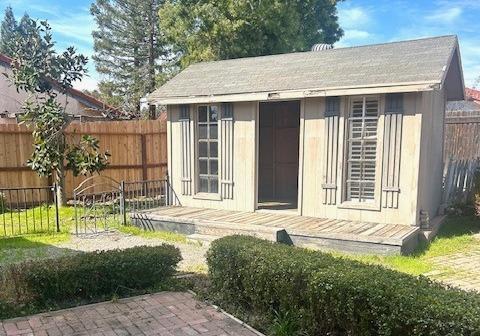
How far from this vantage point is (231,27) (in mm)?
16672

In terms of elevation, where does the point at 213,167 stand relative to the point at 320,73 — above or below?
below

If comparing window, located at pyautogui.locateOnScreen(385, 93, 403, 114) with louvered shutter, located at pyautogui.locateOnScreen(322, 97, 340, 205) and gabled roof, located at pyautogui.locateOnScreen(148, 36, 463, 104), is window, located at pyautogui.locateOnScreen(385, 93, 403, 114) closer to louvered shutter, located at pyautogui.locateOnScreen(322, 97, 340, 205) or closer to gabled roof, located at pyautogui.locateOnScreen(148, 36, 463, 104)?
gabled roof, located at pyautogui.locateOnScreen(148, 36, 463, 104)

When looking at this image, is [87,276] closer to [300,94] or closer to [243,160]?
[243,160]

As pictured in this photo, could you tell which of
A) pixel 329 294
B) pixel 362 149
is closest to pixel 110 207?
pixel 362 149

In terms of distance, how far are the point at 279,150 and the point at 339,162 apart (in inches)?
130

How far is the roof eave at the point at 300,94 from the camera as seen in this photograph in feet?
22.4

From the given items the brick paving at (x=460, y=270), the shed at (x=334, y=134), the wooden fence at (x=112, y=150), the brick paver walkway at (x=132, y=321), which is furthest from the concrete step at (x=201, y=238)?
the wooden fence at (x=112, y=150)

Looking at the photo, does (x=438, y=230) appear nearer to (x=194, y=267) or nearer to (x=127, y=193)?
(x=194, y=267)

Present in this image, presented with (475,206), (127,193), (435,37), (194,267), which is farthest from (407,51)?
(127,193)

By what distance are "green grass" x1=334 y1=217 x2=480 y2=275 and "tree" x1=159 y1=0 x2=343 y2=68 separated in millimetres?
11444

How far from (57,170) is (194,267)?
19.8 ft

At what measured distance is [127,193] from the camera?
12.5 meters

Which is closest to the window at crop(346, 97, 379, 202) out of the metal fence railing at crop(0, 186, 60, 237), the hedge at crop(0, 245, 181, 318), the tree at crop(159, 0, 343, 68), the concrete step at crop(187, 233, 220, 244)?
the concrete step at crop(187, 233, 220, 244)

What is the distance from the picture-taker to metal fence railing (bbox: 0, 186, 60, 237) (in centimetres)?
848
